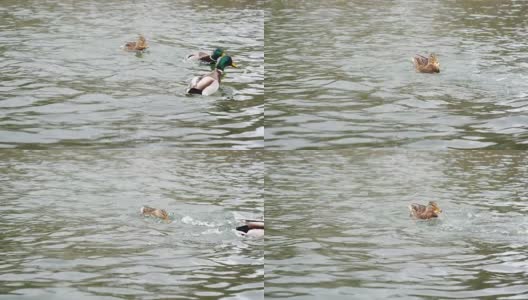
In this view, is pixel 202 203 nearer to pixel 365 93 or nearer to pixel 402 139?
pixel 402 139

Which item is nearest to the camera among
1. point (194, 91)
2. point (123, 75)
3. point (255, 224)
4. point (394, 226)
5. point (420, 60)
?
point (255, 224)

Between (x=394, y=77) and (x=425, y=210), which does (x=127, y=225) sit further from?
(x=394, y=77)

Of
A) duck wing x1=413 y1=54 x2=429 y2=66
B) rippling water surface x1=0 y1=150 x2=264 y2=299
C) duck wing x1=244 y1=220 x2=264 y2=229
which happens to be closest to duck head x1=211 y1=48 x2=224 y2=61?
duck wing x1=413 y1=54 x2=429 y2=66

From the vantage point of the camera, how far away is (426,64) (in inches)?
470

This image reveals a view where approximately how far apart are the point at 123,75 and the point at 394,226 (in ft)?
16.1

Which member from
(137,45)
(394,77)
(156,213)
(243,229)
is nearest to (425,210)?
(243,229)

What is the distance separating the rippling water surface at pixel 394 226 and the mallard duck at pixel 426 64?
2589 millimetres

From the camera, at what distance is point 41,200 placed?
8.82 metres

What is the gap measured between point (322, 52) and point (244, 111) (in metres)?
2.79

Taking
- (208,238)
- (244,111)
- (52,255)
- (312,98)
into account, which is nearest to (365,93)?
(312,98)

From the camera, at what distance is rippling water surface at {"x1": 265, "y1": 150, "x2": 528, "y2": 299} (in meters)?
6.80

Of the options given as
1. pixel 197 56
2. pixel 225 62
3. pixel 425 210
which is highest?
pixel 425 210

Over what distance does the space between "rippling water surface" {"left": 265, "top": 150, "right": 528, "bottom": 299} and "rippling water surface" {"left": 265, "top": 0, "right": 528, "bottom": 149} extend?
0.91 ft

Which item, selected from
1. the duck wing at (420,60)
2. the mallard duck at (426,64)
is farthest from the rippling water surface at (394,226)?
the duck wing at (420,60)
